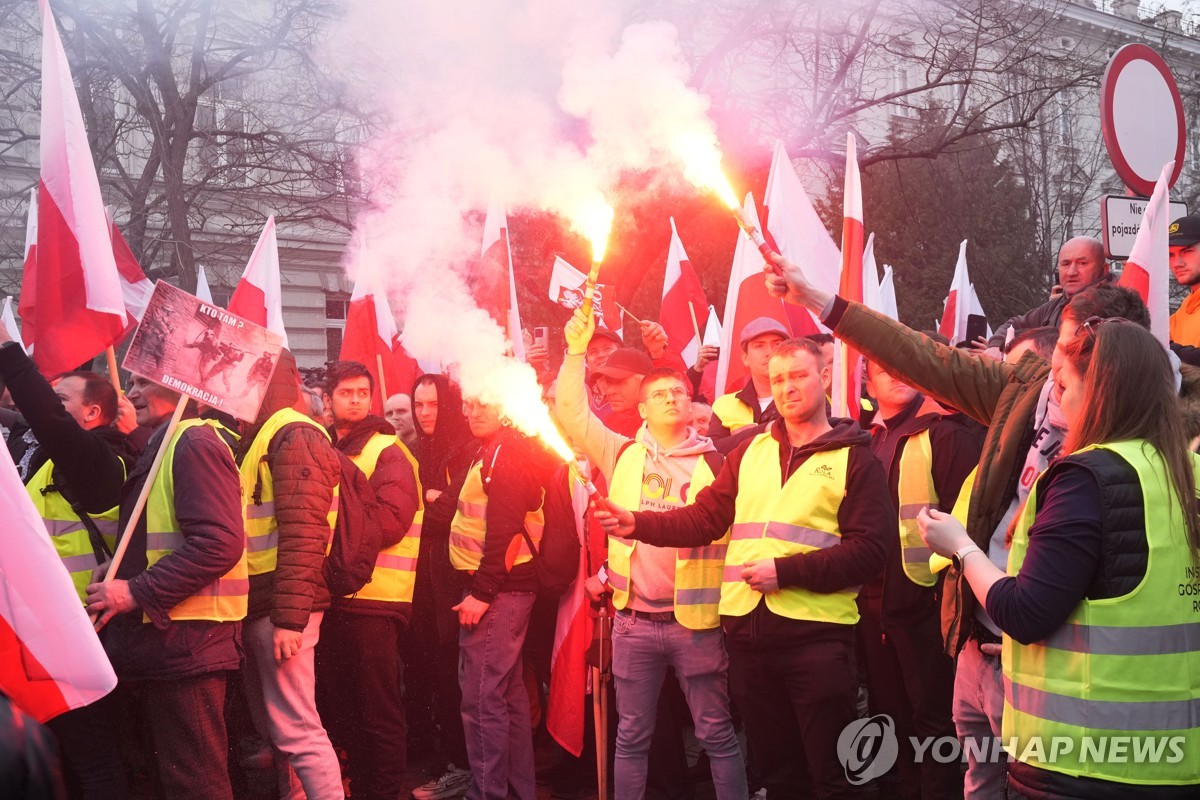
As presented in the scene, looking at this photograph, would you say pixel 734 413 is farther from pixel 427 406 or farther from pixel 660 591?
pixel 427 406

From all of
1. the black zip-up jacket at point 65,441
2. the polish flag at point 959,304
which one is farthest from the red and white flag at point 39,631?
the polish flag at point 959,304

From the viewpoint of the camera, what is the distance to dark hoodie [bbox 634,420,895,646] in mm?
4398

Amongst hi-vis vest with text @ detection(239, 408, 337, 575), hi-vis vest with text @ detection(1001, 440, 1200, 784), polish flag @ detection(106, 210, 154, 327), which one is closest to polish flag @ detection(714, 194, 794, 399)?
hi-vis vest with text @ detection(239, 408, 337, 575)

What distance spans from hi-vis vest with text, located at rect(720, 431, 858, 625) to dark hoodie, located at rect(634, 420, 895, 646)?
0.03 meters

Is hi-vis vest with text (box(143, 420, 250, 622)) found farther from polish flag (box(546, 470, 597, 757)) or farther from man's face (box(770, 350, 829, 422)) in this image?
man's face (box(770, 350, 829, 422))

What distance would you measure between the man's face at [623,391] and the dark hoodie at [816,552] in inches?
62.3

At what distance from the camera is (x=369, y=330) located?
28.1 feet

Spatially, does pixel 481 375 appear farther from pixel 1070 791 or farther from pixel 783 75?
pixel 783 75

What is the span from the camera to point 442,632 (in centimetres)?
606

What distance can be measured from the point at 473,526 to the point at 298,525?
1.10 metres

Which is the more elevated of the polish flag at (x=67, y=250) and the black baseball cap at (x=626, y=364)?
the polish flag at (x=67, y=250)

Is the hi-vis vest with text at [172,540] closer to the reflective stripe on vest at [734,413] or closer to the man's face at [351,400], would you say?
the man's face at [351,400]

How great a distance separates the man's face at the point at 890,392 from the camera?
5.56 meters

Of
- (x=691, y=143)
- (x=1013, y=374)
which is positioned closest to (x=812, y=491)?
(x=1013, y=374)
